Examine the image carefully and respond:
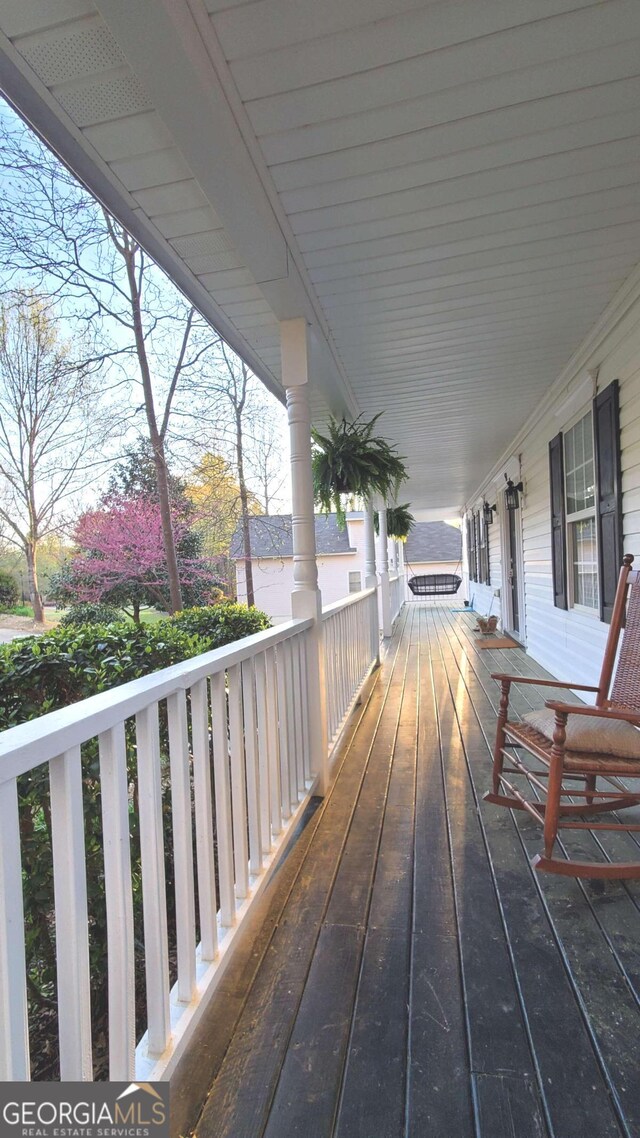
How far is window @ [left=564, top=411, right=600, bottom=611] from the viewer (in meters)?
3.54

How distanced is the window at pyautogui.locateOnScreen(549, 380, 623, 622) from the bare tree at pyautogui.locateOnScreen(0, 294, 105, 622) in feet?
20.3

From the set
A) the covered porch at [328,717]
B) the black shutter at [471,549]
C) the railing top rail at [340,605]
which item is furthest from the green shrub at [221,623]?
the black shutter at [471,549]

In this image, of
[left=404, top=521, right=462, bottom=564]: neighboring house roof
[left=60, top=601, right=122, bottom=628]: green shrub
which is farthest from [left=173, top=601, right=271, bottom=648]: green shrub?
[left=404, top=521, right=462, bottom=564]: neighboring house roof

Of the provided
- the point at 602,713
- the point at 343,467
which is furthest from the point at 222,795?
the point at 343,467

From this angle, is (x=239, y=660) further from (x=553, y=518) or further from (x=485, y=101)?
(x=553, y=518)

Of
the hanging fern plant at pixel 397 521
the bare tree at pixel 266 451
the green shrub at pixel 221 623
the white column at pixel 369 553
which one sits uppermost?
the bare tree at pixel 266 451

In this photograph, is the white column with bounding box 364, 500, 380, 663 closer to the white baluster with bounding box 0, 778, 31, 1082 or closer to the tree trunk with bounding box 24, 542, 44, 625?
the tree trunk with bounding box 24, 542, 44, 625

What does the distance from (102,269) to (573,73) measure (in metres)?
7.43

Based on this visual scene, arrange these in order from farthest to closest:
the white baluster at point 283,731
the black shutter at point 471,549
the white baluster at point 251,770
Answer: the black shutter at point 471,549 < the white baluster at point 283,731 < the white baluster at point 251,770

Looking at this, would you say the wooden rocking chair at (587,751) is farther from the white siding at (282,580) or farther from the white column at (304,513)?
the white siding at (282,580)

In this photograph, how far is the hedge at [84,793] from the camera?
59.7 inches

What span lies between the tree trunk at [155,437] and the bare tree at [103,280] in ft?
0.05

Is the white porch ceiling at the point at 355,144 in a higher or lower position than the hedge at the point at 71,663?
higher

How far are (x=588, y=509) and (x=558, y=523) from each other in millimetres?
770
